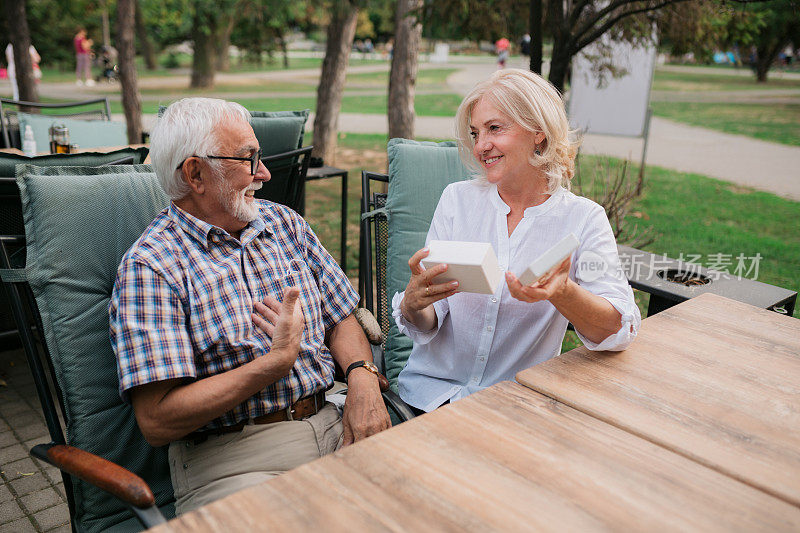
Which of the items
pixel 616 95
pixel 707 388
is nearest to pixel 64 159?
pixel 707 388

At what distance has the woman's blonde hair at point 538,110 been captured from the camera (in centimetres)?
200

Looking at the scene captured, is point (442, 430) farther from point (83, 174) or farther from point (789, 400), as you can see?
point (83, 174)

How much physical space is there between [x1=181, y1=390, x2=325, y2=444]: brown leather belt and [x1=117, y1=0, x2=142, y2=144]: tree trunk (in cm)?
644

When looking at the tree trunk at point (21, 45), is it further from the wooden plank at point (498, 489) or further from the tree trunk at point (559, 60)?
the wooden plank at point (498, 489)

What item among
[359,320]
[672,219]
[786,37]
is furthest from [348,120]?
[786,37]

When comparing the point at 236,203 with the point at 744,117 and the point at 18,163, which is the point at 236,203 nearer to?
the point at 18,163

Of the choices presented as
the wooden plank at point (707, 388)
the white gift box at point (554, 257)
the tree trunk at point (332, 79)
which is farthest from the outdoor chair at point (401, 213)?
the tree trunk at point (332, 79)

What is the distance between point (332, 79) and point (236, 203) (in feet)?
21.9

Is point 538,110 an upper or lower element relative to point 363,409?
upper

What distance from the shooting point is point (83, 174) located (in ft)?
6.19

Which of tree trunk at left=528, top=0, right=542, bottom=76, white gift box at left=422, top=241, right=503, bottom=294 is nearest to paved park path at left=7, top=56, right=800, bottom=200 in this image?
tree trunk at left=528, top=0, right=542, bottom=76

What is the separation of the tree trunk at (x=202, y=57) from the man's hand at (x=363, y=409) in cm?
2161

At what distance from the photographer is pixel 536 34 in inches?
155

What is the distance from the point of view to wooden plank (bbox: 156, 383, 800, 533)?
109cm
